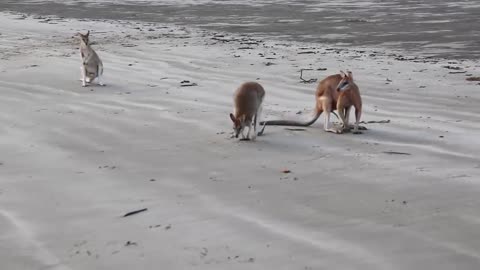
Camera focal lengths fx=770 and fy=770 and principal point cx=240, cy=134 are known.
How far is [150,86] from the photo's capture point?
914 centimetres

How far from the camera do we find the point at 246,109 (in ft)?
20.2

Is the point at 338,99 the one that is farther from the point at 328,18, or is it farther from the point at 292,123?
the point at 328,18

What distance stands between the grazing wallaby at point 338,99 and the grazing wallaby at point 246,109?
0.76 feet

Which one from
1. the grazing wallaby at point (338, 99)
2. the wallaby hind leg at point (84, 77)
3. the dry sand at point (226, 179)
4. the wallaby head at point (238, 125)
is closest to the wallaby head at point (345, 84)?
the grazing wallaby at point (338, 99)

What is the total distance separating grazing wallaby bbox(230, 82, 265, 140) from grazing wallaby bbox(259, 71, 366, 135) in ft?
0.76

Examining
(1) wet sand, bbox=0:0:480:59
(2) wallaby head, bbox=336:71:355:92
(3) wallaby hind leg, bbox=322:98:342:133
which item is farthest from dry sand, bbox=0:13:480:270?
(1) wet sand, bbox=0:0:480:59

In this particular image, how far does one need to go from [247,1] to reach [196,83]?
53.6 feet

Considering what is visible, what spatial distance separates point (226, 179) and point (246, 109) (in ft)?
4.46

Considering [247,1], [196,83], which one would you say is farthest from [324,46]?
[247,1]

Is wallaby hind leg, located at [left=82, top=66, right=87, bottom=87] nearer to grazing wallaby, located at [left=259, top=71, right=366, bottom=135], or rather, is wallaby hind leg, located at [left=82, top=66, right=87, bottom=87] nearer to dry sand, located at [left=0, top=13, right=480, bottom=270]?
dry sand, located at [left=0, top=13, right=480, bottom=270]

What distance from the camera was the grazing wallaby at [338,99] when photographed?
6.25 m

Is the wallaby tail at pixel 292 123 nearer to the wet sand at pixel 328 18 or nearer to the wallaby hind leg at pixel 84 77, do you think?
the wallaby hind leg at pixel 84 77

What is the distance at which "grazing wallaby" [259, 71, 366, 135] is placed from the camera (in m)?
6.25

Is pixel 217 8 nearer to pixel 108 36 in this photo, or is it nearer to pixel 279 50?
pixel 108 36
